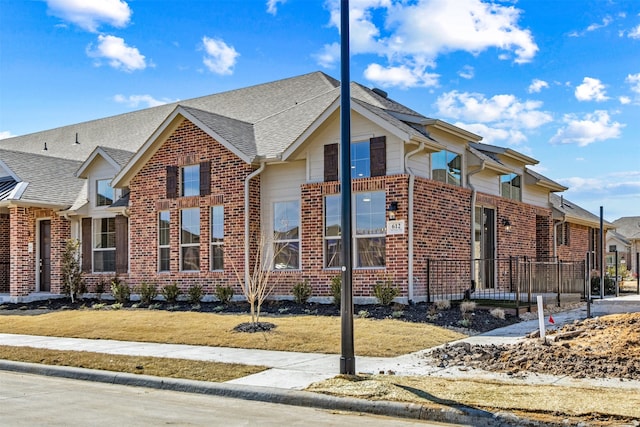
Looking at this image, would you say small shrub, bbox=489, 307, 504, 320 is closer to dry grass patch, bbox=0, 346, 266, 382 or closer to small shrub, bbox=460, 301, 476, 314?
small shrub, bbox=460, 301, 476, 314

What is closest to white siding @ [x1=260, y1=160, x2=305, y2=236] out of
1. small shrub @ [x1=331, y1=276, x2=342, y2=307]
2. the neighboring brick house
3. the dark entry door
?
the neighboring brick house

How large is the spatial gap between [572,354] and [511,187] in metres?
13.9

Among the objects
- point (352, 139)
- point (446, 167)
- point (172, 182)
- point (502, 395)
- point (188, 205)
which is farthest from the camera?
point (172, 182)

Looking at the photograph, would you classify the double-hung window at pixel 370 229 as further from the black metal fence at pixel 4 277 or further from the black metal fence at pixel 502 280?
the black metal fence at pixel 4 277

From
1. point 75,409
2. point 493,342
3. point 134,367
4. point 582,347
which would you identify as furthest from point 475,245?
point 75,409

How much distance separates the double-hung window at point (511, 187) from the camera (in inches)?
900

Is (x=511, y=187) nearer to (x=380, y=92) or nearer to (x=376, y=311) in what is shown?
(x=380, y=92)

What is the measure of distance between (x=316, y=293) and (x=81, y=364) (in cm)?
802

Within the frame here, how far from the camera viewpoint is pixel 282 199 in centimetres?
1944

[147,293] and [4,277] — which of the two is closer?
[147,293]

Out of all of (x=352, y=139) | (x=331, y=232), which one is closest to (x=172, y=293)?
(x=331, y=232)

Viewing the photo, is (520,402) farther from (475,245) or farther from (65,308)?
(65,308)

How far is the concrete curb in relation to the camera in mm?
7402

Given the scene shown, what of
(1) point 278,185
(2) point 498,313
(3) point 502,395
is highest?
(1) point 278,185
